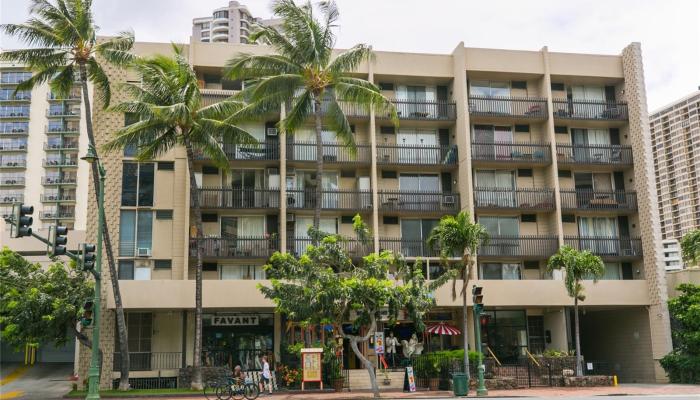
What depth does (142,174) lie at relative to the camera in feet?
129

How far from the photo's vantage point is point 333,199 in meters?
41.4

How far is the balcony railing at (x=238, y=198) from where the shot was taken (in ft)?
132

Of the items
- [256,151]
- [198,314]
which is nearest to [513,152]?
[256,151]

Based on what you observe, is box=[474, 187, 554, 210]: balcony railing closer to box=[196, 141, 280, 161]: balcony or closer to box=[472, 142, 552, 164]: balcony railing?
box=[472, 142, 552, 164]: balcony railing

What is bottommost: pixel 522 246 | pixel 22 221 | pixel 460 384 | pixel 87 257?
pixel 460 384

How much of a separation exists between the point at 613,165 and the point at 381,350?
17.8 metres

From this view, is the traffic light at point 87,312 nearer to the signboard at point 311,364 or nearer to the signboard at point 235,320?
the signboard at point 311,364

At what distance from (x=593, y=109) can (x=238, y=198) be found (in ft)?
70.3

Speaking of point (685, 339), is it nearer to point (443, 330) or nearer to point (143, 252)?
point (443, 330)

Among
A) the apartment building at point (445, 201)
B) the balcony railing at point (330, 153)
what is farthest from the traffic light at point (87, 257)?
the balcony railing at point (330, 153)

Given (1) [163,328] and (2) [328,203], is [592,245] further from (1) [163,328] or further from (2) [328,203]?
(1) [163,328]

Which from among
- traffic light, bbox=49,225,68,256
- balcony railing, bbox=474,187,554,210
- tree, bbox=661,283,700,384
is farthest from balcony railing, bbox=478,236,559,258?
traffic light, bbox=49,225,68,256

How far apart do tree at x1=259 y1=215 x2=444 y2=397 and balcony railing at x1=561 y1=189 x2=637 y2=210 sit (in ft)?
51.7

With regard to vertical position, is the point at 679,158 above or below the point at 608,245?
above
